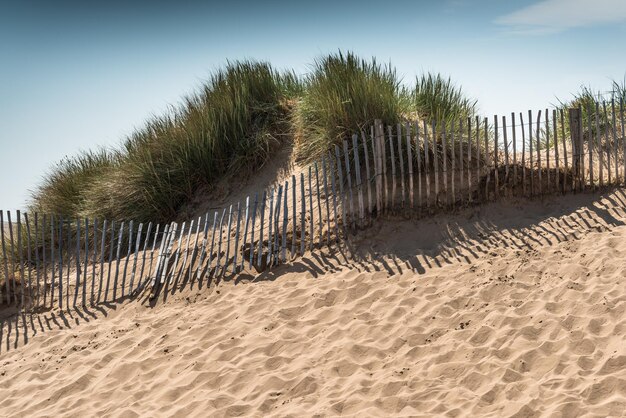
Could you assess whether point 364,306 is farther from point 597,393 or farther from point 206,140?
point 206,140

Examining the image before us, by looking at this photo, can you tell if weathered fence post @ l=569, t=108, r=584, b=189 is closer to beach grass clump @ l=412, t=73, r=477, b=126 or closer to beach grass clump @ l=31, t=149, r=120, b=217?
beach grass clump @ l=412, t=73, r=477, b=126

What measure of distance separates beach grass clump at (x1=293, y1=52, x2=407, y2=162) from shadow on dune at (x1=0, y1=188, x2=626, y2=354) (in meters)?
1.52

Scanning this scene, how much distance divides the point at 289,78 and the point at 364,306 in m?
5.87

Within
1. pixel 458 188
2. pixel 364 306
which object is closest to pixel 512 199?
pixel 458 188

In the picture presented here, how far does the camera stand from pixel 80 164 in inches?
508

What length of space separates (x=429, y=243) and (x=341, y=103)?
2324mm

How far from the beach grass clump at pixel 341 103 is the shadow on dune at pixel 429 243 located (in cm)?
152

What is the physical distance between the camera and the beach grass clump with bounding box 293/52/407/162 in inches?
372

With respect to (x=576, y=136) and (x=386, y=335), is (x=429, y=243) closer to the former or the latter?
(x=386, y=335)

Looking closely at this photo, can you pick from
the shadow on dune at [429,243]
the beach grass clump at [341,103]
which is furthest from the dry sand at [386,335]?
the beach grass clump at [341,103]

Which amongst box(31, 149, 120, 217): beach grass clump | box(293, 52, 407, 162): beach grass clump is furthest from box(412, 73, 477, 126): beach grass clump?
box(31, 149, 120, 217): beach grass clump

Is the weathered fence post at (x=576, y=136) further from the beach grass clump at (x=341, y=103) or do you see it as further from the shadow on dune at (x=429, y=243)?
the beach grass clump at (x=341, y=103)

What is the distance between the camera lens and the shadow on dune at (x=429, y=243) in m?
8.02

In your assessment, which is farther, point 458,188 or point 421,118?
point 421,118
